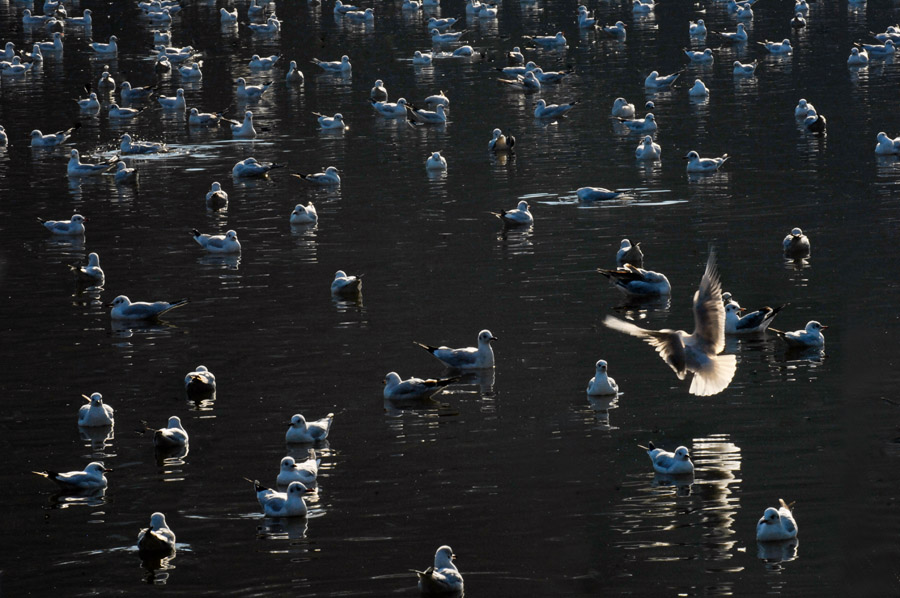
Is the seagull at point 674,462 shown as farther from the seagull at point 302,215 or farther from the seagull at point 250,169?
the seagull at point 250,169

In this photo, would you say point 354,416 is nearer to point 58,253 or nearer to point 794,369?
point 794,369

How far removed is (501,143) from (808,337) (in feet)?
64.7

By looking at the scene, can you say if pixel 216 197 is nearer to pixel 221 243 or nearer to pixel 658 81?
pixel 221 243

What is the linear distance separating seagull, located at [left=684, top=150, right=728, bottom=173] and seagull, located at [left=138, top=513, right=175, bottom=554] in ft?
74.7

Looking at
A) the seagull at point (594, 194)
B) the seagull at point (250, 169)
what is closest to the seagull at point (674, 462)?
the seagull at point (594, 194)

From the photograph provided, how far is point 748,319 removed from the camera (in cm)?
2297

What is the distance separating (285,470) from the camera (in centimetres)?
1722

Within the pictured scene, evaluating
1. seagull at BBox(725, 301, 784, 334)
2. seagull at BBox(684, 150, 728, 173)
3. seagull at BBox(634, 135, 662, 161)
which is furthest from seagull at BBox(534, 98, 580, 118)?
seagull at BBox(725, 301, 784, 334)

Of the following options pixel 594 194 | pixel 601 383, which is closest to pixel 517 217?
pixel 594 194

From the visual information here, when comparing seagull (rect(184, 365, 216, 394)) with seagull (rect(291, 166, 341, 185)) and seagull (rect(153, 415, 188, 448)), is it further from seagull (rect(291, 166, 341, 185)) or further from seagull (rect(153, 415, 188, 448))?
seagull (rect(291, 166, 341, 185))

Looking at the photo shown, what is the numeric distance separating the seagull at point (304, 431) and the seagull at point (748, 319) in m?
7.38

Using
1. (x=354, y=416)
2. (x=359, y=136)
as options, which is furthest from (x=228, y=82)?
(x=354, y=416)

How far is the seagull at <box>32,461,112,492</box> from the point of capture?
690 inches

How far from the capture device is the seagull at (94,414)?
1967 cm
